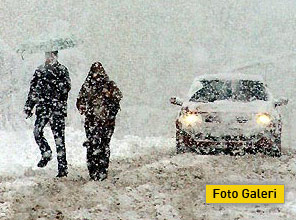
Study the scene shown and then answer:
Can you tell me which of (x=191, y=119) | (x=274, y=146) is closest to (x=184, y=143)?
(x=191, y=119)

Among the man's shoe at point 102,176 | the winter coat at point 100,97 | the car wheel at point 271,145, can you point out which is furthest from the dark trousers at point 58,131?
the car wheel at point 271,145

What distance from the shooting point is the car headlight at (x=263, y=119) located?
38.7 ft

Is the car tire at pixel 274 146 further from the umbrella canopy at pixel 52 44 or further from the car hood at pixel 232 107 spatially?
the umbrella canopy at pixel 52 44

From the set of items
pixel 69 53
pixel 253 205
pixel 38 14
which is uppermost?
pixel 38 14

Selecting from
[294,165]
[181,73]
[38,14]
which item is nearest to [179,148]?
[294,165]

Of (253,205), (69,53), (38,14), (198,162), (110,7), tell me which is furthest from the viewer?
(110,7)

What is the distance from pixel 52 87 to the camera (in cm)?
996

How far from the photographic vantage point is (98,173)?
9.91 metres

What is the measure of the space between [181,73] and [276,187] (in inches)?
1445

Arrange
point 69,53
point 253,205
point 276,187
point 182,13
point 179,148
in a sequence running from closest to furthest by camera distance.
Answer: point 253,205, point 276,187, point 179,148, point 69,53, point 182,13

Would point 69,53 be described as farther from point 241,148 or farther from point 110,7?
point 241,148

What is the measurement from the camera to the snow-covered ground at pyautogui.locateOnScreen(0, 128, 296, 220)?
315 inches

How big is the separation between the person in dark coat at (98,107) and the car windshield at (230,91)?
11.1ft

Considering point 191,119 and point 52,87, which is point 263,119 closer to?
point 191,119
